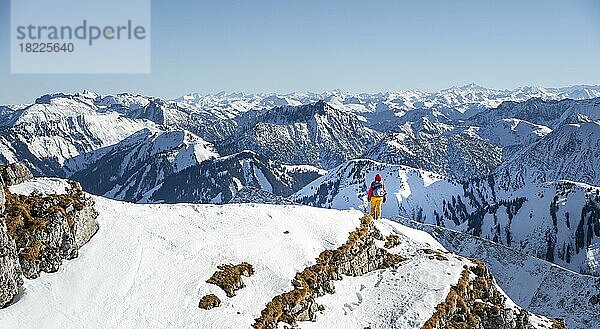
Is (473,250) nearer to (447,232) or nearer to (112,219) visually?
(447,232)

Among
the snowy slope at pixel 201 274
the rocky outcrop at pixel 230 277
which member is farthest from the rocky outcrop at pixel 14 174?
the rocky outcrop at pixel 230 277

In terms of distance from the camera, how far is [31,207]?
44125mm

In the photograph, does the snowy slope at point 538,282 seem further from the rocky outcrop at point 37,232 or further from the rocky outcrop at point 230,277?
the rocky outcrop at point 37,232

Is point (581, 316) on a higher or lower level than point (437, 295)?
lower

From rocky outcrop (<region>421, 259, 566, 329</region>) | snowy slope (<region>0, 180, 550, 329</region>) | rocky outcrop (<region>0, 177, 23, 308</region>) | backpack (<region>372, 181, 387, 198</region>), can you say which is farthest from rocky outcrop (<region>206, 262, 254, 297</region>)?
backpack (<region>372, 181, 387, 198</region>)

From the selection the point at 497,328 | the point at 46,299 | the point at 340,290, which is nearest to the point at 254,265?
the point at 340,290

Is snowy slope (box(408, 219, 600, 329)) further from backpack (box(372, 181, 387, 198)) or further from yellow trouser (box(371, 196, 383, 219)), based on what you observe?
backpack (box(372, 181, 387, 198))

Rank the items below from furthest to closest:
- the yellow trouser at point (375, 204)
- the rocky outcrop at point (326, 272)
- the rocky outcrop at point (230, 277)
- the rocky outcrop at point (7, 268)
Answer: the yellow trouser at point (375, 204) < the rocky outcrop at point (326, 272) < the rocky outcrop at point (230, 277) < the rocky outcrop at point (7, 268)

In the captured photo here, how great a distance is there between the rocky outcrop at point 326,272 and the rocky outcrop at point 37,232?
19.1 m

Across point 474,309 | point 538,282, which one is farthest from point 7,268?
point 538,282

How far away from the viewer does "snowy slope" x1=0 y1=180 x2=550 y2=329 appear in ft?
125

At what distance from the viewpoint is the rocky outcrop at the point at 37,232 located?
36031 millimetres

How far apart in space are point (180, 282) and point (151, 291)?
10.7ft

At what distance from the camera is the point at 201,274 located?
4688 cm
